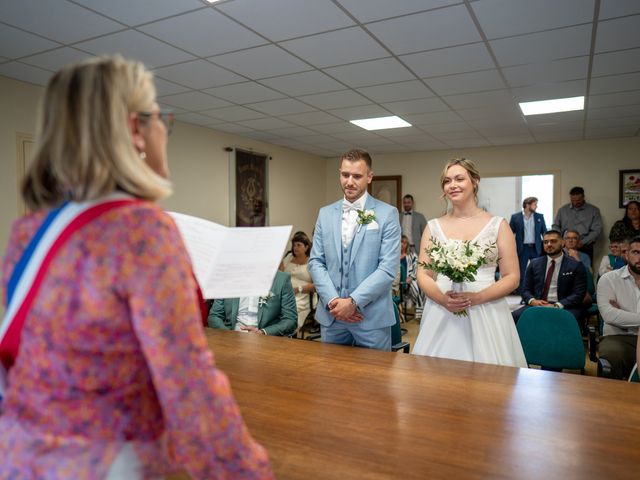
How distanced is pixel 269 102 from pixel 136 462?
534cm

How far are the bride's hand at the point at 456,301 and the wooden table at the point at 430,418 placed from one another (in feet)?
2.39

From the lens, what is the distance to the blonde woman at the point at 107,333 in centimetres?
65

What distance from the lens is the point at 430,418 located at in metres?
1.26

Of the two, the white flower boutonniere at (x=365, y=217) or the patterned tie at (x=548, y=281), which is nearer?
the white flower boutonniere at (x=365, y=217)

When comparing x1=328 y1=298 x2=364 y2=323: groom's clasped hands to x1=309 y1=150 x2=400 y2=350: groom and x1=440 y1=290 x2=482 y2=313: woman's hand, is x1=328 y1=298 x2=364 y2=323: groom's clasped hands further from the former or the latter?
x1=440 y1=290 x2=482 y2=313: woman's hand

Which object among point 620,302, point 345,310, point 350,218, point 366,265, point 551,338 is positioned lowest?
point 551,338

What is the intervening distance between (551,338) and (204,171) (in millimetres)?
5381

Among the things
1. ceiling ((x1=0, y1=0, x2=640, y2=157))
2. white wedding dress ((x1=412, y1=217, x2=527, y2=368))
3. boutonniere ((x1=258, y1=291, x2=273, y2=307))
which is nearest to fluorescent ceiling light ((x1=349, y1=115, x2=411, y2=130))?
ceiling ((x1=0, y1=0, x2=640, y2=157))

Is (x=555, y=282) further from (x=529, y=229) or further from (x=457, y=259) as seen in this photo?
(x=529, y=229)

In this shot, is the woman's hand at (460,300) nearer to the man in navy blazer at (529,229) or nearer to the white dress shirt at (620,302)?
the white dress shirt at (620,302)

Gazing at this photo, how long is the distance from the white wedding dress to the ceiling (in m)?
1.75

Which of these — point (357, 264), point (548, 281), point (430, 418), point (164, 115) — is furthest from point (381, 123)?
point (164, 115)

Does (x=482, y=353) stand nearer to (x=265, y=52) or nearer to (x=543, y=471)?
(x=543, y=471)

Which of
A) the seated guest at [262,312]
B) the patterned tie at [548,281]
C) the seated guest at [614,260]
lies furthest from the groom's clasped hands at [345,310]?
the seated guest at [614,260]
